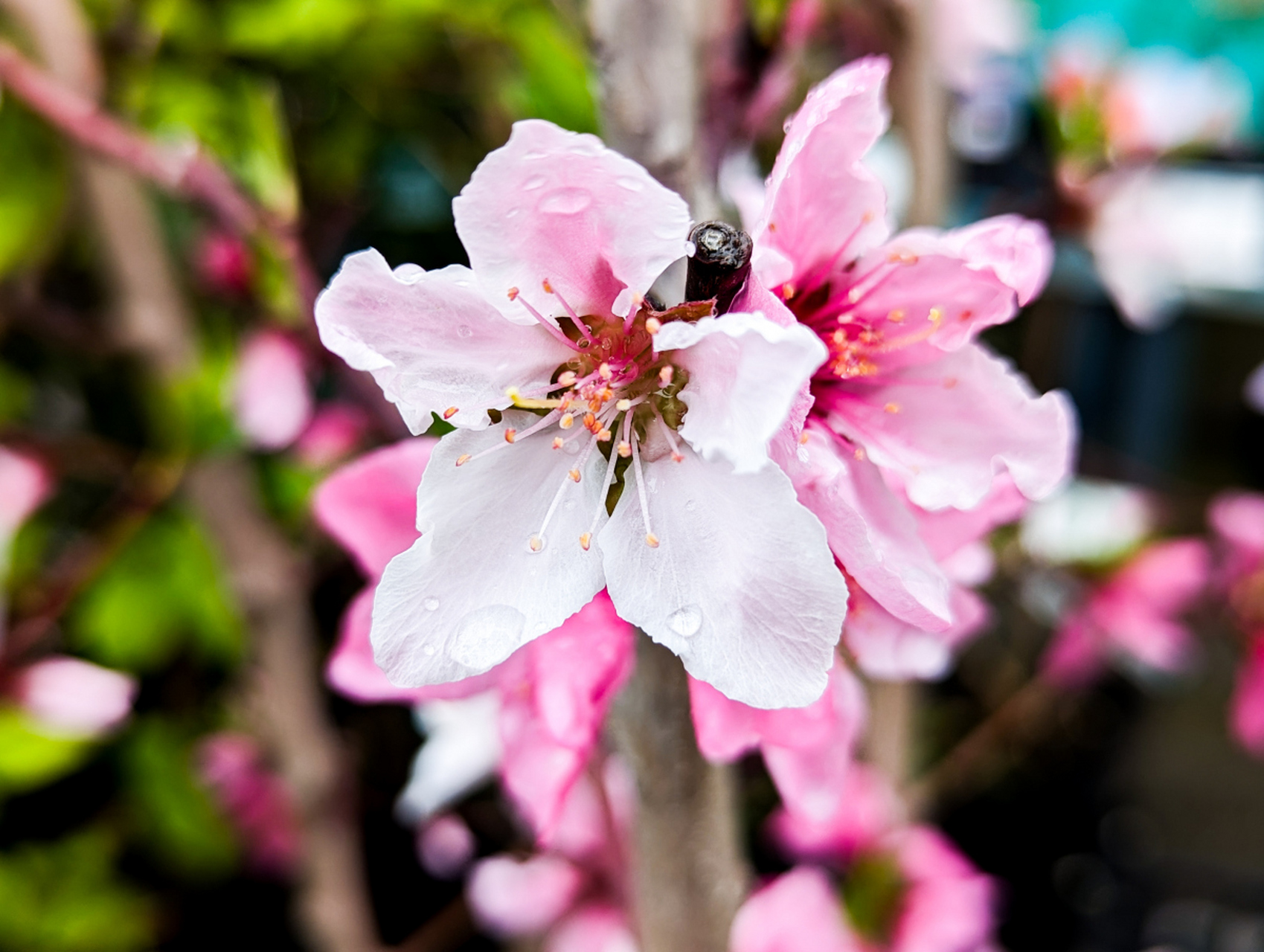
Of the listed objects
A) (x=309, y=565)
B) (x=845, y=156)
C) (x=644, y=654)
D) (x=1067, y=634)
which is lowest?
(x=1067, y=634)

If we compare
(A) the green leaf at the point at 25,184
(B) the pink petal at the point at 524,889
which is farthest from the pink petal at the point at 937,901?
(A) the green leaf at the point at 25,184

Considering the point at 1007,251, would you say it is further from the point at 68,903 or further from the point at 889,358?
the point at 68,903

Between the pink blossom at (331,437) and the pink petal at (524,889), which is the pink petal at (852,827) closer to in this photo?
the pink petal at (524,889)

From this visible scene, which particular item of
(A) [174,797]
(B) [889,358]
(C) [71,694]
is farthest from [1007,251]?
(A) [174,797]

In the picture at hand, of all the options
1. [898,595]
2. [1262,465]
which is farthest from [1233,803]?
[898,595]

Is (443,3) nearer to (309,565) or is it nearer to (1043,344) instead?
(309,565)

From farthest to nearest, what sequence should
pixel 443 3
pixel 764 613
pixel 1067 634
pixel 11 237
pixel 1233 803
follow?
1. pixel 1233 803
2. pixel 1067 634
3. pixel 443 3
4. pixel 11 237
5. pixel 764 613
